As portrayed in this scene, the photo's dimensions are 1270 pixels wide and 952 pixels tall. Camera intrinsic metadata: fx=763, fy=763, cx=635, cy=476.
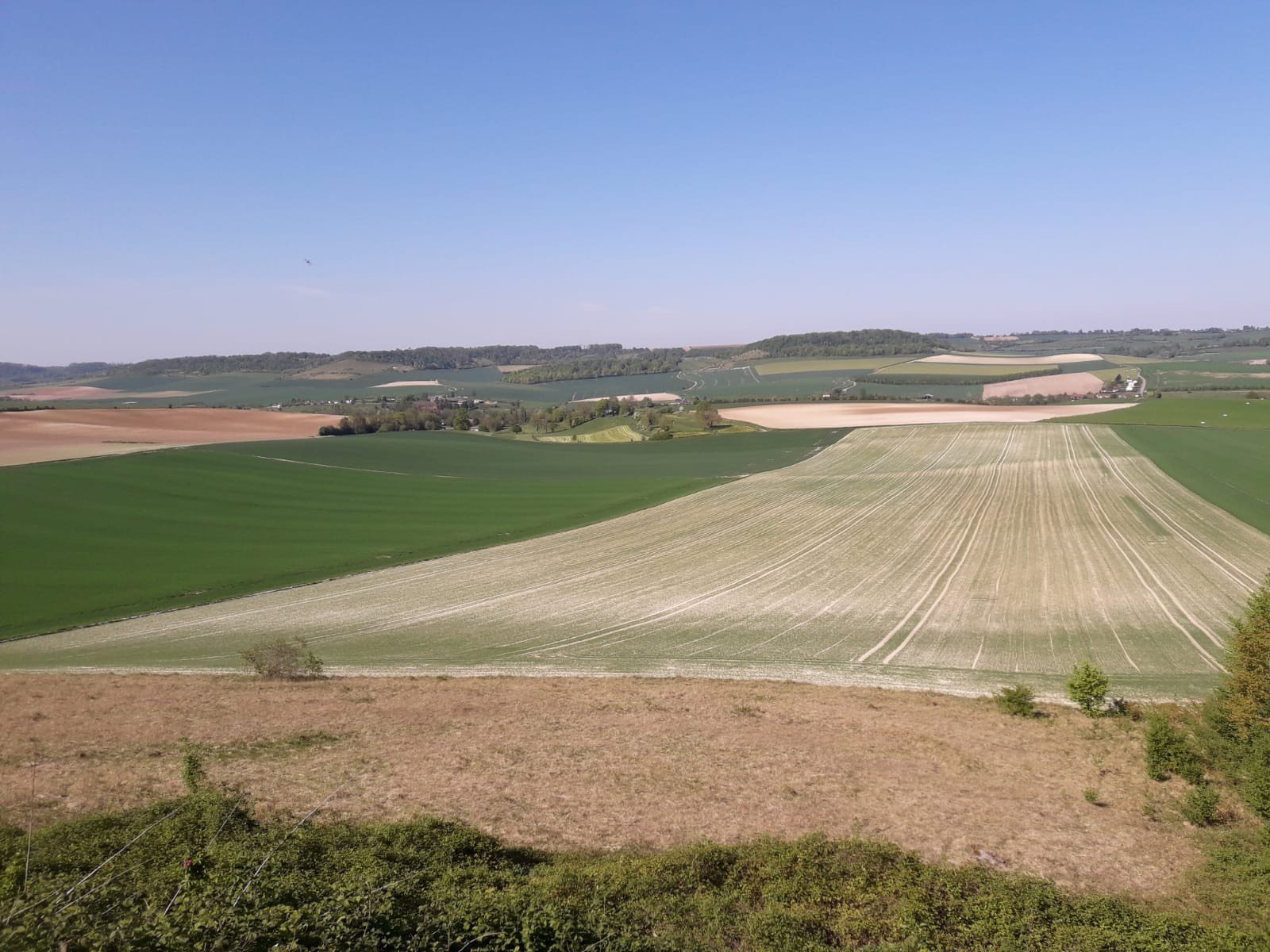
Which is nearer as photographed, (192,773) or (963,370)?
(192,773)

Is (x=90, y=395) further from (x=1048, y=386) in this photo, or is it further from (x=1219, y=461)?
(x=1219, y=461)

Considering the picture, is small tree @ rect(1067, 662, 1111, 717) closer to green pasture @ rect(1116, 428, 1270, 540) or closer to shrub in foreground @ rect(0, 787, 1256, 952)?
shrub in foreground @ rect(0, 787, 1256, 952)

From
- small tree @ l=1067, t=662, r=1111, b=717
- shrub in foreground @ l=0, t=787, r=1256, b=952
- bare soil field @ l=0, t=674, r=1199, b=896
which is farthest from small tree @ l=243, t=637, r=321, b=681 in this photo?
small tree @ l=1067, t=662, r=1111, b=717

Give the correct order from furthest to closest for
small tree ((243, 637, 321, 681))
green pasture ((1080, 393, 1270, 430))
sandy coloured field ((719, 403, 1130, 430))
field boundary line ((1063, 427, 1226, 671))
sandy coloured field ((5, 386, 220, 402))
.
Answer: sandy coloured field ((5, 386, 220, 402)), sandy coloured field ((719, 403, 1130, 430)), green pasture ((1080, 393, 1270, 430)), field boundary line ((1063, 427, 1226, 671)), small tree ((243, 637, 321, 681))

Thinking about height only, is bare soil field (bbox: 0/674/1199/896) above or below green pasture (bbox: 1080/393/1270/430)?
below

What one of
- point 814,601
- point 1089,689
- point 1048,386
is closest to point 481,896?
point 1089,689

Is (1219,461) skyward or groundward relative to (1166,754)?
skyward

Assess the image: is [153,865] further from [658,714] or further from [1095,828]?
[1095,828]
